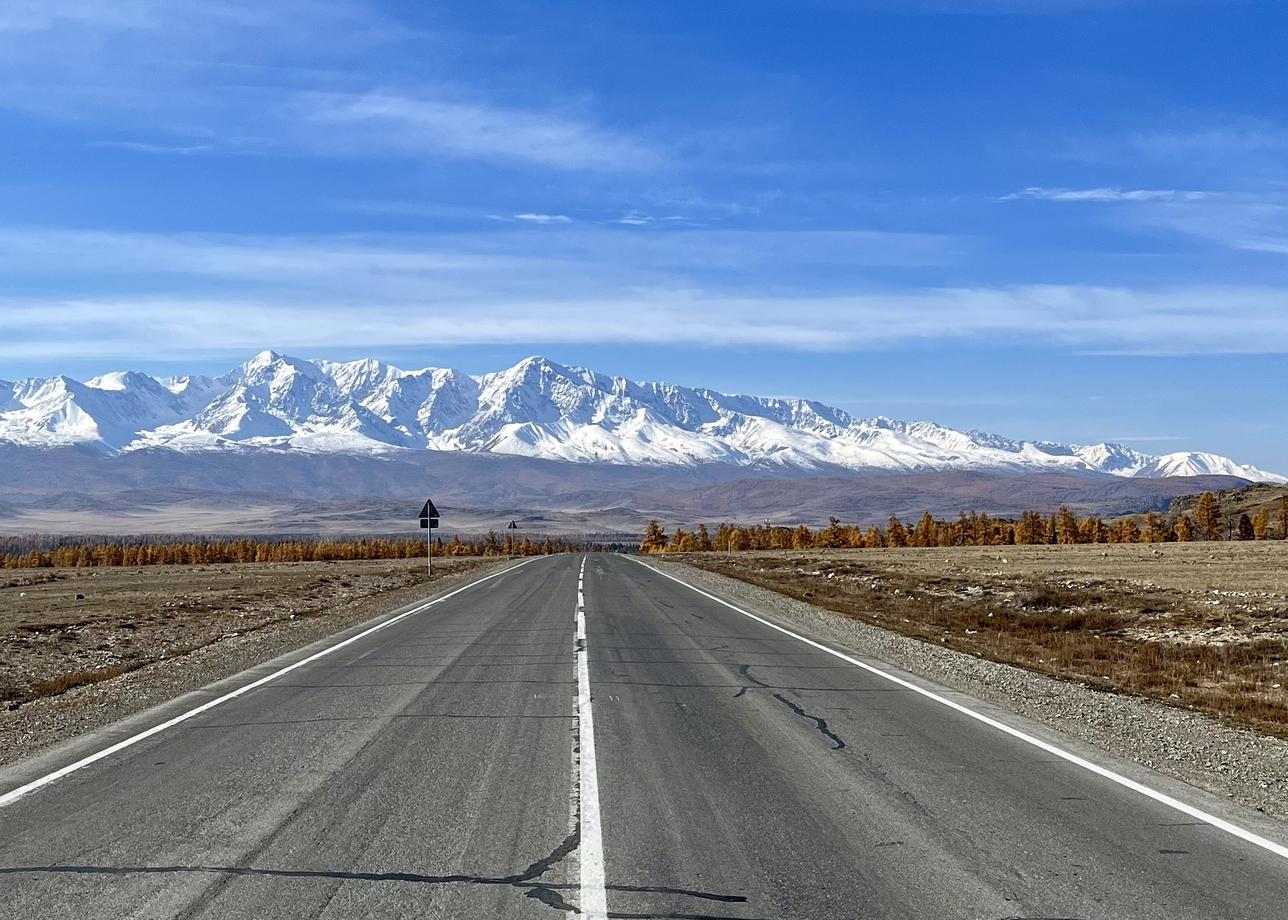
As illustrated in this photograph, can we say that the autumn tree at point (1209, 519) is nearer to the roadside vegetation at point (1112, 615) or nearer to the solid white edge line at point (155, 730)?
the roadside vegetation at point (1112, 615)

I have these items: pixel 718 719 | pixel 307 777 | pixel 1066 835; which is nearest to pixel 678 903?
pixel 1066 835

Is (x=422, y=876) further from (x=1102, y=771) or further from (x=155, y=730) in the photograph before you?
(x=1102, y=771)

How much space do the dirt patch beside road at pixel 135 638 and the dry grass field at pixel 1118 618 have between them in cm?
1282

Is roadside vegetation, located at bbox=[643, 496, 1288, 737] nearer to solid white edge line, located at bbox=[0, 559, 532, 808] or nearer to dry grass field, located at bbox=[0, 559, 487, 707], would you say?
solid white edge line, located at bbox=[0, 559, 532, 808]

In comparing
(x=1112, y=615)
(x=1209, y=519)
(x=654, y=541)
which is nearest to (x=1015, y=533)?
(x=1209, y=519)

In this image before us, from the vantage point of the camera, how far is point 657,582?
41031 millimetres

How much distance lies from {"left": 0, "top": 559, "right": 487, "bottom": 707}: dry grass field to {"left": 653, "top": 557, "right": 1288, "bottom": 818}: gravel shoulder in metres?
12.4

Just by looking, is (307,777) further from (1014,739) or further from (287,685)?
(1014,739)

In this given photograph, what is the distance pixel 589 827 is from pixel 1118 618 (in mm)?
23766

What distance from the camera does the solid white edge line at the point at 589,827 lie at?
5.74m

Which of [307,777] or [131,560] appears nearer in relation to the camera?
[307,777]

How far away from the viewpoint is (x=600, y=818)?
24.2 feet

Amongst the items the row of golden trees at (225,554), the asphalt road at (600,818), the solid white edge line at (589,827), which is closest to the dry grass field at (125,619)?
the asphalt road at (600,818)

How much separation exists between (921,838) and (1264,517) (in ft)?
447
